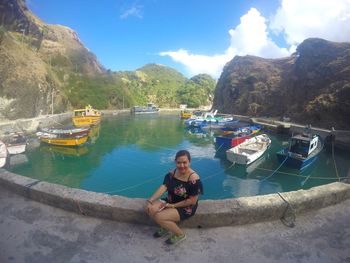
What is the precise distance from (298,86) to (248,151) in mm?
36156

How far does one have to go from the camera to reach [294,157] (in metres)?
21.0

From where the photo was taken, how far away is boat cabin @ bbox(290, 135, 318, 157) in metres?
21.7

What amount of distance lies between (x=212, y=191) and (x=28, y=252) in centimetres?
1431

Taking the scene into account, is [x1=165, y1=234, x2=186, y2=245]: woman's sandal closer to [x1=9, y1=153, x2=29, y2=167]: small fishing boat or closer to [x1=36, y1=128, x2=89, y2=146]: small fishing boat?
[x1=9, y1=153, x2=29, y2=167]: small fishing boat

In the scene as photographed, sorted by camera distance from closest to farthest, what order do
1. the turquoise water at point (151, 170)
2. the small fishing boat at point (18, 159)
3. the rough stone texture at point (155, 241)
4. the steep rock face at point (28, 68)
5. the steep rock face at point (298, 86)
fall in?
the rough stone texture at point (155, 241)
the turquoise water at point (151, 170)
the small fishing boat at point (18, 159)
the steep rock face at point (298, 86)
the steep rock face at point (28, 68)

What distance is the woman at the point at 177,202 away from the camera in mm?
4121

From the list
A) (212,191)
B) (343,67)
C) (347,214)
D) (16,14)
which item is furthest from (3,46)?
(343,67)

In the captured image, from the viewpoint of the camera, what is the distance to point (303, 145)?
72.4 feet

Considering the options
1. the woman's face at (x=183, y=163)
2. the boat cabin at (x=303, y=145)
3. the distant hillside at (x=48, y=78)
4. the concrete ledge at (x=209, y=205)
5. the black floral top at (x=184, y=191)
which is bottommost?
the boat cabin at (x=303, y=145)

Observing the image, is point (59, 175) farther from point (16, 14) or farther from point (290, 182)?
point (16, 14)

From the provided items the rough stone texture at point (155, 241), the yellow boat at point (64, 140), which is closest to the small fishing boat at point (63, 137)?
the yellow boat at point (64, 140)

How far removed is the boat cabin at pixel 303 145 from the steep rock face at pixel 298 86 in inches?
684

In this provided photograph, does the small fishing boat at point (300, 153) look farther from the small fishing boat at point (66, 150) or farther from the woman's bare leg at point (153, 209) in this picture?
the small fishing boat at point (66, 150)

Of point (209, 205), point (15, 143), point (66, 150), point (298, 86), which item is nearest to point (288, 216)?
point (209, 205)
